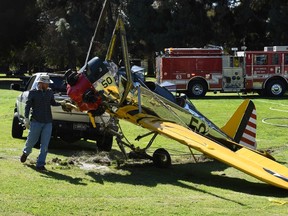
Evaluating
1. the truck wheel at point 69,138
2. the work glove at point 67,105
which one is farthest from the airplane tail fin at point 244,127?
the truck wheel at point 69,138

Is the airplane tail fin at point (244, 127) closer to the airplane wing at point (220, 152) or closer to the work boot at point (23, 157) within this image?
the airplane wing at point (220, 152)

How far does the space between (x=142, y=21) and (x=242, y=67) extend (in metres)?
19.7

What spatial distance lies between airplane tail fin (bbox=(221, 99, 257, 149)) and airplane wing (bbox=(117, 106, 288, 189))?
5.68ft

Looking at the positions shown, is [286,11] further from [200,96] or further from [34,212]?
[34,212]

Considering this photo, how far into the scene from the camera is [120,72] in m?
9.50

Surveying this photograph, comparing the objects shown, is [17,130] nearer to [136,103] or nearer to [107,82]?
[107,82]

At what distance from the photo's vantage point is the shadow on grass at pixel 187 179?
309 inches

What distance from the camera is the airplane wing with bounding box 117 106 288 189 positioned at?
7273 mm

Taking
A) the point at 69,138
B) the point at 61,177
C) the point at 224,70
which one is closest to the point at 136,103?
the point at 61,177

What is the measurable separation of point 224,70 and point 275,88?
3.18 meters

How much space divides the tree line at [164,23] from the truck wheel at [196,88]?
12086 mm

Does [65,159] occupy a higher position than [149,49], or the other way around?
[149,49]

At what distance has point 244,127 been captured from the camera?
10.4 m

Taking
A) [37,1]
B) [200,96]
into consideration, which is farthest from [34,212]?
[37,1]
